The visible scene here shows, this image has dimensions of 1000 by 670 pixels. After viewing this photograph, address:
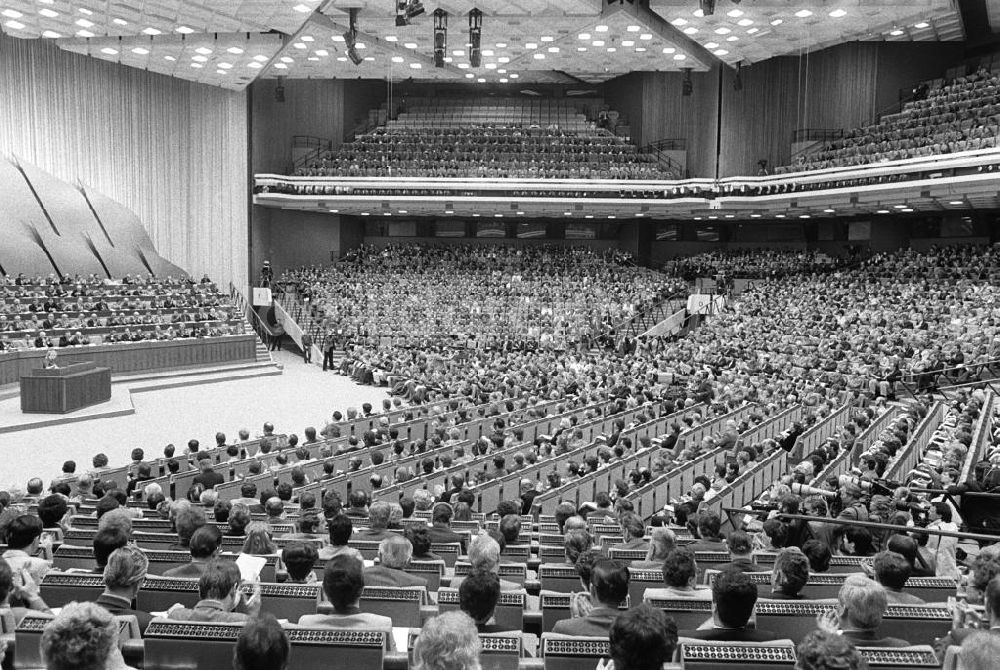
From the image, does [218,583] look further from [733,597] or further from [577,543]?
[577,543]

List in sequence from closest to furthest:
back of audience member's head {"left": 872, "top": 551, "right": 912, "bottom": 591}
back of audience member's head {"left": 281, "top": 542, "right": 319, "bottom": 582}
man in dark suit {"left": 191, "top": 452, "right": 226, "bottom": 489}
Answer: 1. back of audience member's head {"left": 872, "top": 551, "right": 912, "bottom": 591}
2. back of audience member's head {"left": 281, "top": 542, "right": 319, "bottom": 582}
3. man in dark suit {"left": 191, "top": 452, "right": 226, "bottom": 489}

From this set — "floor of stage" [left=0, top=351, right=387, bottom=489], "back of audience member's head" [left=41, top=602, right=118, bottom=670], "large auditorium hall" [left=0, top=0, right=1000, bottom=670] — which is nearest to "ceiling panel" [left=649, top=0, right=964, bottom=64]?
"large auditorium hall" [left=0, top=0, right=1000, bottom=670]

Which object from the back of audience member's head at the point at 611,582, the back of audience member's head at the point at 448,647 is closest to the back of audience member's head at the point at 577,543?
the back of audience member's head at the point at 611,582

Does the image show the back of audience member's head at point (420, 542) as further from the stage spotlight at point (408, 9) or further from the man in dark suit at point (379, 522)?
the stage spotlight at point (408, 9)

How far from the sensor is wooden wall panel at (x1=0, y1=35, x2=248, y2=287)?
26609mm

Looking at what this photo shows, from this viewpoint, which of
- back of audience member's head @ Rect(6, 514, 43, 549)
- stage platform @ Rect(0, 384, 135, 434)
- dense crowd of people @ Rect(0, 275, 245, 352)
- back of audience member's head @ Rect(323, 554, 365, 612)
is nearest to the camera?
back of audience member's head @ Rect(323, 554, 365, 612)

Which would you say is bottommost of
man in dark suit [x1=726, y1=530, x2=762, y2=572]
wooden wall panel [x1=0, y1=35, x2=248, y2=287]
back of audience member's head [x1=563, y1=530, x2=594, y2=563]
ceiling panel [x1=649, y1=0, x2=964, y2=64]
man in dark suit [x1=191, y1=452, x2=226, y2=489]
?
man in dark suit [x1=191, y1=452, x2=226, y2=489]

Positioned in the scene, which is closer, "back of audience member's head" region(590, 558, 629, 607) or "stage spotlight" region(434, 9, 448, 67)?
"back of audience member's head" region(590, 558, 629, 607)

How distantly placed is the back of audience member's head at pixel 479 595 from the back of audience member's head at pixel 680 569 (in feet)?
3.64

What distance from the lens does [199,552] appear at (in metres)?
4.84

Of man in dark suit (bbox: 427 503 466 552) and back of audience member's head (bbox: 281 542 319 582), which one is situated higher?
back of audience member's head (bbox: 281 542 319 582)

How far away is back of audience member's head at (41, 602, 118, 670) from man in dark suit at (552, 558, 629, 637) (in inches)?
71.2

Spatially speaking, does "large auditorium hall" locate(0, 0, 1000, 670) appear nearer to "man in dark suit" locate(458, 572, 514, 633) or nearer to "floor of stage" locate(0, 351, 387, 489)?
"man in dark suit" locate(458, 572, 514, 633)

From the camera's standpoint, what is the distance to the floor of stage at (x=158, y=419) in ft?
45.5
